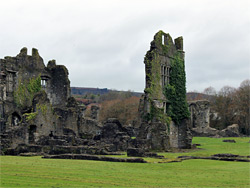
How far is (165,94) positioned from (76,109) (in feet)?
34.0

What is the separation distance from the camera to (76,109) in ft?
146

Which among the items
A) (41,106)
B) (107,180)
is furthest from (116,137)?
(107,180)

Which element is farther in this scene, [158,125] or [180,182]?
[158,125]

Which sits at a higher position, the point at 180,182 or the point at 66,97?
the point at 66,97

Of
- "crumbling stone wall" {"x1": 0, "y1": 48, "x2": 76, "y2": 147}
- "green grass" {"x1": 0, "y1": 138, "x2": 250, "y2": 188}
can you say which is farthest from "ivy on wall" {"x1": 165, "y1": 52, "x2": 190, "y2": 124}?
"green grass" {"x1": 0, "y1": 138, "x2": 250, "y2": 188}

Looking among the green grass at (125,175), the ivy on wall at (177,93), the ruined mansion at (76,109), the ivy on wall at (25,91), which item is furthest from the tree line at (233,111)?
the green grass at (125,175)

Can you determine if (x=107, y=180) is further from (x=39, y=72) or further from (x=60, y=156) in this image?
(x=39, y=72)

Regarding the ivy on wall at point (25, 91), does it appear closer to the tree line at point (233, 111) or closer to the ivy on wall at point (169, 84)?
the ivy on wall at point (169, 84)

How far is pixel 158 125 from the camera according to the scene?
1420 inches

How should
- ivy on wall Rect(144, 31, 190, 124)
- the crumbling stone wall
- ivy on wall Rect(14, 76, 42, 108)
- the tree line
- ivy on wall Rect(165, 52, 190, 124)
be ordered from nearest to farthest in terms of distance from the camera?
the crumbling stone wall, ivy on wall Rect(144, 31, 190, 124), ivy on wall Rect(165, 52, 190, 124), ivy on wall Rect(14, 76, 42, 108), the tree line

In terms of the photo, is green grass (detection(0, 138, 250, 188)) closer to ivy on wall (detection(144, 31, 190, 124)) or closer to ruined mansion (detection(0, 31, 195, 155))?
ruined mansion (detection(0, 31, 195, 155))

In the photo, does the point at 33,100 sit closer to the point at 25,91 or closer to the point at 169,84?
the point at 25,91

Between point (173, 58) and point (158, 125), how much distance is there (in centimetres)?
973

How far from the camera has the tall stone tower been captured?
124 feet
